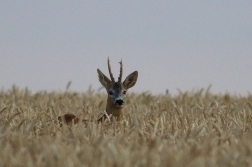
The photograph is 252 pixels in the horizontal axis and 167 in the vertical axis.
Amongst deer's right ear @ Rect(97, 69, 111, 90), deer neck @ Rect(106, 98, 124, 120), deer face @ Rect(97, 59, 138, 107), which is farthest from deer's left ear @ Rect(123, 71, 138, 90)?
deer neck @ Rect(106, 98, 124, 120)

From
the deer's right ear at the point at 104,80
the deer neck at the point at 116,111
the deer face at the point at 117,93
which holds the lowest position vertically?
the deer neck at the point at 116,111

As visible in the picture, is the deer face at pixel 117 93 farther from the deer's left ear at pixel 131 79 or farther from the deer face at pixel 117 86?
the deer's left ear at pixel 131 79

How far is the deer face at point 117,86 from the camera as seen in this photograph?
9812 millimetres

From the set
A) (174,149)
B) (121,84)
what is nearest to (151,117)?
(121,84)

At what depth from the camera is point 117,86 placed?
9.96 m

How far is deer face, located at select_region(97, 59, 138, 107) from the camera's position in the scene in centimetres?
981

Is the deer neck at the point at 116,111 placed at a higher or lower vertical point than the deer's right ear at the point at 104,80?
lower

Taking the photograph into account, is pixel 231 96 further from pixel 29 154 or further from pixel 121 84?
pixel 29 154

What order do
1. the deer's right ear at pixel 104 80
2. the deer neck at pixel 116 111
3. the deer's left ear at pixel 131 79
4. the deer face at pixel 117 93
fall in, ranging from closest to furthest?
the deer face at pixel 117 93, the deer neck at pixel 116 111, the deer's right ear at pixel 104 80, the deer's left ear at pixel 131 79

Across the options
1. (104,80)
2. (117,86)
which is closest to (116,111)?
(117,86)

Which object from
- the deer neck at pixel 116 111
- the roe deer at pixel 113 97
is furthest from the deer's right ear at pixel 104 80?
the deer neck at pixel 116 111

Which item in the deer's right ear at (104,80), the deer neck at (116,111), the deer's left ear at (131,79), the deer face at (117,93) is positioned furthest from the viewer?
the deer's left ear at (131,79)

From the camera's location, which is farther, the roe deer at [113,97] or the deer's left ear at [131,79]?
the deer's left ear at [131,79]

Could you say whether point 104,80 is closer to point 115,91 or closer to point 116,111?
point 115,91
